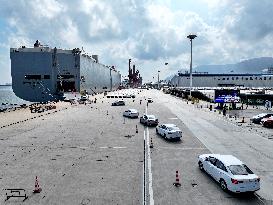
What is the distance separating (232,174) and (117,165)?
7.85 m

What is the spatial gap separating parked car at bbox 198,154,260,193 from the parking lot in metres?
0.44

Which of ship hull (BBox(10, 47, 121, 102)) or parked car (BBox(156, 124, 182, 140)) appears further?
ship hull (BBox(10, 47, 121, 102))

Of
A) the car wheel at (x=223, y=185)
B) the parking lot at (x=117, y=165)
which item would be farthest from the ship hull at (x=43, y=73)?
the car wheel at (x=223, y=185)

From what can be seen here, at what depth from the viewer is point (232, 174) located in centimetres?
1589

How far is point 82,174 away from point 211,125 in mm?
25995

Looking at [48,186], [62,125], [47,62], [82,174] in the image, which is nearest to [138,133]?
[62,125]

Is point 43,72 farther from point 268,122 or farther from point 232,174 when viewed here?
Answer: point 232,174

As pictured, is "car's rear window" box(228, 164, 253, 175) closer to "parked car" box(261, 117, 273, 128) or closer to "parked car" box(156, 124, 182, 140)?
"parked car" box(156, 124, 182, 140)

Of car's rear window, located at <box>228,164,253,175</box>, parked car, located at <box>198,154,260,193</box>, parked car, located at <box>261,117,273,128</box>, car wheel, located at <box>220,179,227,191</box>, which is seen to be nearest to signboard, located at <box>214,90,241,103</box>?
parked car, located at <box>261,117,273,128</box>

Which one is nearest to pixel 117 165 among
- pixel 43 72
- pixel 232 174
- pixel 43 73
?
pixel 232 174

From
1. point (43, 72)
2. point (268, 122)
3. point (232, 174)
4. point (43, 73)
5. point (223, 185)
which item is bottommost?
point (223, 185)

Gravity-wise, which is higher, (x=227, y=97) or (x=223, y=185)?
(x=227, y=97)

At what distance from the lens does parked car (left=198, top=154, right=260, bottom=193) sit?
15.5 m

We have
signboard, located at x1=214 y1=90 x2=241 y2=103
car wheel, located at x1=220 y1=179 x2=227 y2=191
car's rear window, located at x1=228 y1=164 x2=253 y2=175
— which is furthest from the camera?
signboard, located at x1=214 y1=90 x2=241 y2=103
